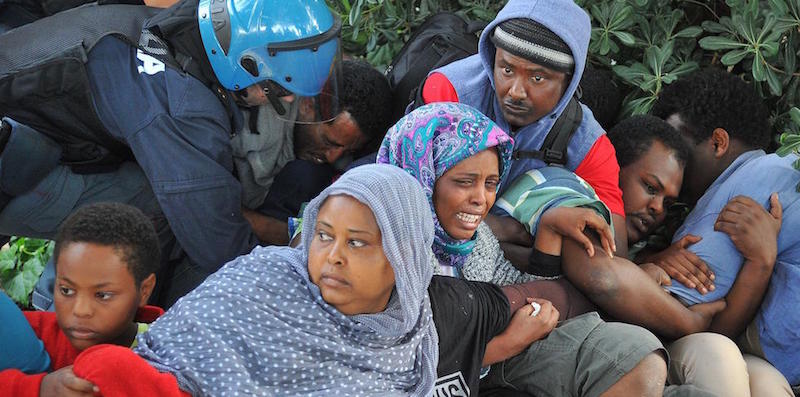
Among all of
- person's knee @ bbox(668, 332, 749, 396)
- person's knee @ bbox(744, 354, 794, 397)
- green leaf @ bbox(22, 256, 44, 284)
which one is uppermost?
person's knee @ bbox(668, 332, 749, 396)

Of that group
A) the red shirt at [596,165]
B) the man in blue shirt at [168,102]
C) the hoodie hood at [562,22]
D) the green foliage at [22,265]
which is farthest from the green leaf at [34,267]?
the hoodie hood at [562,22]

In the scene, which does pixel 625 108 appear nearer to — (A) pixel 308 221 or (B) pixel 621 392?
(B) pixel 621 392

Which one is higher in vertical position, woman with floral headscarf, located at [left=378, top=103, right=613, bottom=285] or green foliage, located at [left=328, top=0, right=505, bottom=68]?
woman with floral headscarf, located at [left=378, top=103, right=613, bottom=285]

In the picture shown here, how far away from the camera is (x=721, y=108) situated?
13.3 feet

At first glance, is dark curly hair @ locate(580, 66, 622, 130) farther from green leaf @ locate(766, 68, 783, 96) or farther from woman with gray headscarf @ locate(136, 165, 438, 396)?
woman with gray headscarf @ locate(136, 165, 438, 396)

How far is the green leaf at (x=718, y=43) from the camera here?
4168 millimetres

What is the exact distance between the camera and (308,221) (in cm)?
265

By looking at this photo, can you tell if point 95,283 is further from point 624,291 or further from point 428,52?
point 428,52

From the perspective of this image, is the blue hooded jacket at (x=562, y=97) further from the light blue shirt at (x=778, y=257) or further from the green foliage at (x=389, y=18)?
the green foliage at (x=389, y=18)

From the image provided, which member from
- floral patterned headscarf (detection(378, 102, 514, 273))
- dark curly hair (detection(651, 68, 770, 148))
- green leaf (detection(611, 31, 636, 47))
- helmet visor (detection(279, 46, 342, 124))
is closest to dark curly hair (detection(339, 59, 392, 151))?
helmet visor (detection(279, 46, 342, 124))

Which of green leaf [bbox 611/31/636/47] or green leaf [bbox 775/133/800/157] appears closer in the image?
green leaf [bbox 775/133/800/157]

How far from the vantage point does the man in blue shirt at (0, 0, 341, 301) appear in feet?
10.5

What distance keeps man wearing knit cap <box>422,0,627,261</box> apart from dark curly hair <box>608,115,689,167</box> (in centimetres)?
15

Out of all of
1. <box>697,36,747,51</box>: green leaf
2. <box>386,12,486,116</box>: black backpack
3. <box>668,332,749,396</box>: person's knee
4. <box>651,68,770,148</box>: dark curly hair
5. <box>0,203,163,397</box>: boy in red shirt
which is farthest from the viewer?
<box>697,36,747,51</box>: green leaf
